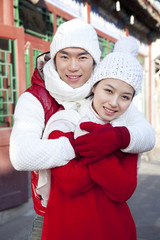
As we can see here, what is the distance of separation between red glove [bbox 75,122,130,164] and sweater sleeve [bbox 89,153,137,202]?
0.12ft

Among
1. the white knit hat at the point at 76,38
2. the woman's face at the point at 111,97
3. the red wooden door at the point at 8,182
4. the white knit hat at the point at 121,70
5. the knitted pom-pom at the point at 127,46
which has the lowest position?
the red wooden door at the point at 8,182

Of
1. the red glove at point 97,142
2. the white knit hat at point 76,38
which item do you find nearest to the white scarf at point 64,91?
the white knit hat at point 76,38

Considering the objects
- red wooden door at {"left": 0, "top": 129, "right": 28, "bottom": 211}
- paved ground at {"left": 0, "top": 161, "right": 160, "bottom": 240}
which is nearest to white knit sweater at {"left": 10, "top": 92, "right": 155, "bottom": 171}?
paved ground at {"left": 0, "top": 161, "right": 160, "bottom": 240}

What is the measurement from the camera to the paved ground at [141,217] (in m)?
3.07

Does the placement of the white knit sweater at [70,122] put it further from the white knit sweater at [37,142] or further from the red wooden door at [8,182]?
the red wooden door at [8,182]

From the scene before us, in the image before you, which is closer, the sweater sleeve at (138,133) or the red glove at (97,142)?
the red glove at (97,142)

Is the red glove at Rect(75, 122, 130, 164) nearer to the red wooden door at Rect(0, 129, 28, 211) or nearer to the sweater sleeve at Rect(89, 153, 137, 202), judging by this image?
the sweater sleeve at Rect(89, 153, 137, 202)

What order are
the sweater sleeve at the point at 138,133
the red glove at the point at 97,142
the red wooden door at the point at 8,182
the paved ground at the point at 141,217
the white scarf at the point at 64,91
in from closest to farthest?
the red glove at the point at 97,142
the sweater sleeve at the point at 138,133
the white scarf at the point at 64,91
the paved ground at the point at 141,217
the red wooden door at the point at 8,182

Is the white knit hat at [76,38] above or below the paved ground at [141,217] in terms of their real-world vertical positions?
above

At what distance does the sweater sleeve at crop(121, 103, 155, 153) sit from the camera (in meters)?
1.30

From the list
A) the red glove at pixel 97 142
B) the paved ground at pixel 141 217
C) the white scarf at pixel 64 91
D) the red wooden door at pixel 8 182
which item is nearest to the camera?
the red glove at pixel 97 142

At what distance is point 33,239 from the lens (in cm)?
167

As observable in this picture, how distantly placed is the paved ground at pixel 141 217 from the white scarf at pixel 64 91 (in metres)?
2.13

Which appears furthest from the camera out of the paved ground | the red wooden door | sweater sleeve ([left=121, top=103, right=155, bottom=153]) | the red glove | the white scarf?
the red wooden door
